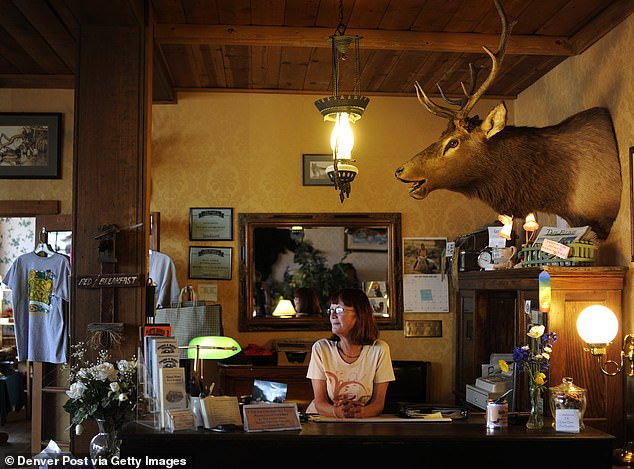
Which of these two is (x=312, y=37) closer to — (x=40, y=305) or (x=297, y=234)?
(x=297, y=234)

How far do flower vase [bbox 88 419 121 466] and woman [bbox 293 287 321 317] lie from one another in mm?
3094

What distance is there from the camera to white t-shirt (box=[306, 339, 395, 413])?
382cm

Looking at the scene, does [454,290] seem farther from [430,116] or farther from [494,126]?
[494,126]

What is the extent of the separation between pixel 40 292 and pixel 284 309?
6.09 feet

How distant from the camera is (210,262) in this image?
238 inches

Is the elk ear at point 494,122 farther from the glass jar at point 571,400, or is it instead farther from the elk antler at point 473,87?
the glass jar at point 571,400

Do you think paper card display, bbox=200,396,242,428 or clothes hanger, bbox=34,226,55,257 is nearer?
paper card display, bbox=200,396,242,428

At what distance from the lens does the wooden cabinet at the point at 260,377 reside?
5.66 meters

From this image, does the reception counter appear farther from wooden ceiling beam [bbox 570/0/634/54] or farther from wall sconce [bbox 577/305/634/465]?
wooden ceiling beam [bbox 570/0/634/54]

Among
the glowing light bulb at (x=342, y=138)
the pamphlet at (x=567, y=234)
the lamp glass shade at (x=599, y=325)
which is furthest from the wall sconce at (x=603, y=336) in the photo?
the glowing light bulb at (x=342, y=138)

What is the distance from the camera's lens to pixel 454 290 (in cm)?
607

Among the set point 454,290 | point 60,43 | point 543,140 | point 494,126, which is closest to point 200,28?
point 60,43

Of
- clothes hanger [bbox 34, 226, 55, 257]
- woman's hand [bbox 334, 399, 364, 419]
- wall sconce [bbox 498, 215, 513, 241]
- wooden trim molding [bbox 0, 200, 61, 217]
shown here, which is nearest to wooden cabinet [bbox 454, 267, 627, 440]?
wall sconce [bbox 498, 215, 513, 241]

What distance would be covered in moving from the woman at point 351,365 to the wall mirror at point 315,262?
212 cm
